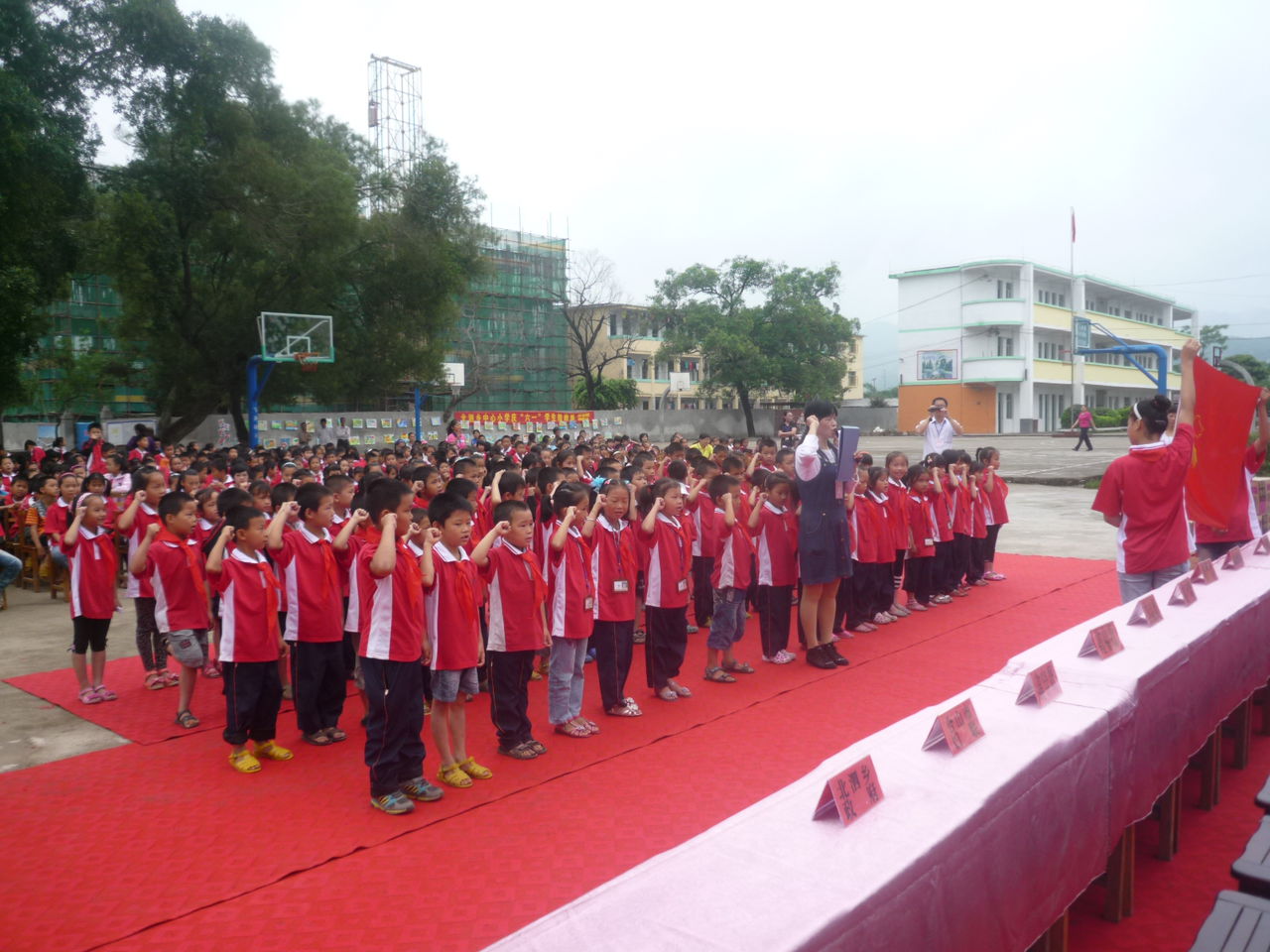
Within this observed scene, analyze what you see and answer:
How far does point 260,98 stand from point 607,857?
2059 centimetres

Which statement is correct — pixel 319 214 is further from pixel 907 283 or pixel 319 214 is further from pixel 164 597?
pixel 907 283

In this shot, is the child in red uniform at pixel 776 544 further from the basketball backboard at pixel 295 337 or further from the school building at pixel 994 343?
the school building at pixel 994 343

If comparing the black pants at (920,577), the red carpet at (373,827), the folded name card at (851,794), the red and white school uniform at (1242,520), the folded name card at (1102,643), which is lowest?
the red carpet at (373,827)

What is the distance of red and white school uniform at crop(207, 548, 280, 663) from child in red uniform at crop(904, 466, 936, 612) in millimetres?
5546

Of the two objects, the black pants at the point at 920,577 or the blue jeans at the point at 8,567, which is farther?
the black pants at the point at 920,577

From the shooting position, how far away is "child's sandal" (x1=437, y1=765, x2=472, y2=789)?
4336 mm

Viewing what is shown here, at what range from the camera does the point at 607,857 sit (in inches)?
141

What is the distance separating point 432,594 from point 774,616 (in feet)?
9.83

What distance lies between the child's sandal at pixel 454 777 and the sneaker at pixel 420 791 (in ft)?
0.42

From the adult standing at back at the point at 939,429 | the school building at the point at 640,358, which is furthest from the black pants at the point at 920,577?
the school building at the point at 640,358

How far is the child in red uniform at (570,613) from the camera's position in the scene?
4.94 meters

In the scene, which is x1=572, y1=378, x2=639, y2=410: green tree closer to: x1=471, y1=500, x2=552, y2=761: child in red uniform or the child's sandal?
x1=471, y1=500, x2=552, y2=761: child in red uniform

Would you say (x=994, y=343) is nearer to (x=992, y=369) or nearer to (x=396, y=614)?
(x=992, y=369)

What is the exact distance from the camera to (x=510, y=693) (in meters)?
4.70
